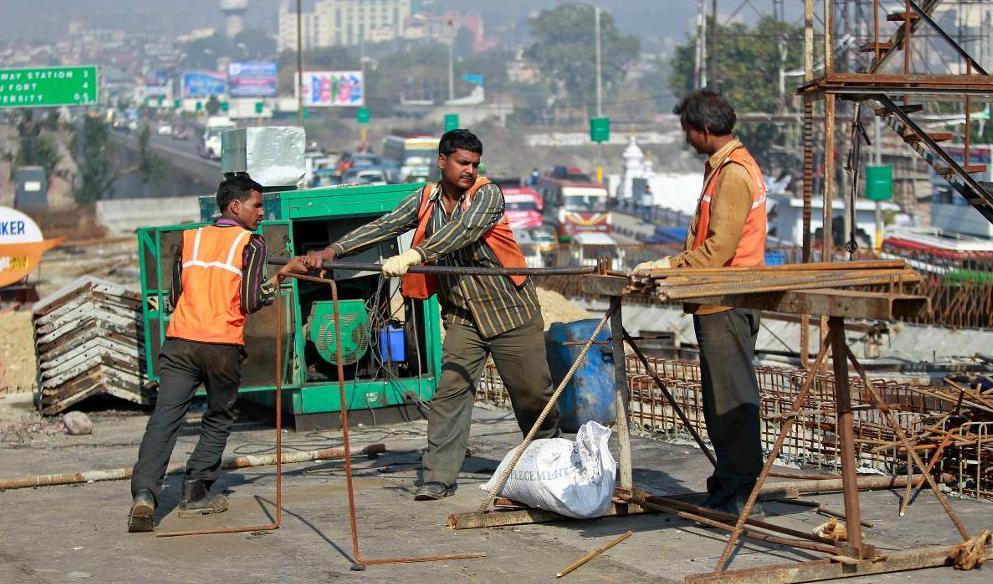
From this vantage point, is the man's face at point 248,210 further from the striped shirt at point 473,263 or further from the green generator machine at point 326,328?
the green generator machine at point 326,328

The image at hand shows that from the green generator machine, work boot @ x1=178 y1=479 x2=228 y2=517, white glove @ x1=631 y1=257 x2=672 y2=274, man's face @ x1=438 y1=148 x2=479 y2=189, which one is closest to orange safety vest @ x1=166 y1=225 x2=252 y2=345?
work boot @ x1=178 y1=479 x2=228 y2=517

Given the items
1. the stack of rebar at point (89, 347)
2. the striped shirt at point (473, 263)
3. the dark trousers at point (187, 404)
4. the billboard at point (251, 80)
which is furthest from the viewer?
the billboard at point (251, 80)

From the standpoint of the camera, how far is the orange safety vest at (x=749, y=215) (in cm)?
658

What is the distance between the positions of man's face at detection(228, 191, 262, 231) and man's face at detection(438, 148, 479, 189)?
3.25 feet

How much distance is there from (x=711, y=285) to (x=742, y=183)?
0.90 m

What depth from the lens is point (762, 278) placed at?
5.91 meters

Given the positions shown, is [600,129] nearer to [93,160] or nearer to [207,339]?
[93,160]

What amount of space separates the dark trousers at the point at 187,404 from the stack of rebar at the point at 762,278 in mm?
2310

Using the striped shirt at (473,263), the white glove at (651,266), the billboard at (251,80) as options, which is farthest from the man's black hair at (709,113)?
the billboard at (251,80)

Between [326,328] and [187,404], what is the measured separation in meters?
4.01

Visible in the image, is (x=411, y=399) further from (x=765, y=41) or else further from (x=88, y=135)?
(x=765, y=41)

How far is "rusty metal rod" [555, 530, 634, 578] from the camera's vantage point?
6.00 metres

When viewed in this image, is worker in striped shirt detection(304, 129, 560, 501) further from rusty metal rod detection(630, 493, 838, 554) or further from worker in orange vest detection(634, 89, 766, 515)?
worker in orange vest detection(634, 89, 766, 515)

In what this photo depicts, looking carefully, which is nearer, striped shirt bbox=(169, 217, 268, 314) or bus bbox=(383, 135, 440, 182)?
striped shirt bbox=(169, 217, 268, 314)
